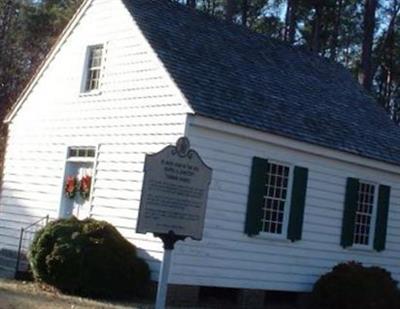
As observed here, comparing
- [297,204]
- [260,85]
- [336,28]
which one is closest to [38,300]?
[297,204]

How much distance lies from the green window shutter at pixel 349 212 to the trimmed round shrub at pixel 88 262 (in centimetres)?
543

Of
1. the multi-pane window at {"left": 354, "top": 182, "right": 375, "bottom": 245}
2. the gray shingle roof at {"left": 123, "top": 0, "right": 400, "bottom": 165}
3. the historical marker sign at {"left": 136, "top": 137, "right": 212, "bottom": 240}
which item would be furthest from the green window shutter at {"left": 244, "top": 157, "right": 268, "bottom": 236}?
the historical marker sign at {"left": 136, "top": 137, "right": 212, "bottom": 240}

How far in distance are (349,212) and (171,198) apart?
32.2 ft

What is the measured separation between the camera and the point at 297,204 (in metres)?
17.8

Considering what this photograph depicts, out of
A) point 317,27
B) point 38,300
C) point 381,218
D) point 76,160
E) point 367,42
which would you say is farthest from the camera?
point 317,27

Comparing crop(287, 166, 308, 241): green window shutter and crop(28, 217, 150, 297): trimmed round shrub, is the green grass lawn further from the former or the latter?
crop(287, 166, 308, 241): green window shutter

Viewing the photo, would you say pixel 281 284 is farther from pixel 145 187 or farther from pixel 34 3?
pixel 34 3

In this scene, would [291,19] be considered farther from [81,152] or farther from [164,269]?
[164,269]

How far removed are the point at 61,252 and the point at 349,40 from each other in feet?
103

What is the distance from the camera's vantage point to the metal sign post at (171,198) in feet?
32.9

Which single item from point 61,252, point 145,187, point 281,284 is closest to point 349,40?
point 281,284

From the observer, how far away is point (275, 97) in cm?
1884

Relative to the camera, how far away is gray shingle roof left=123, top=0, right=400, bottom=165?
17.0m

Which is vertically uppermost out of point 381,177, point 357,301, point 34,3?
point 34,3
